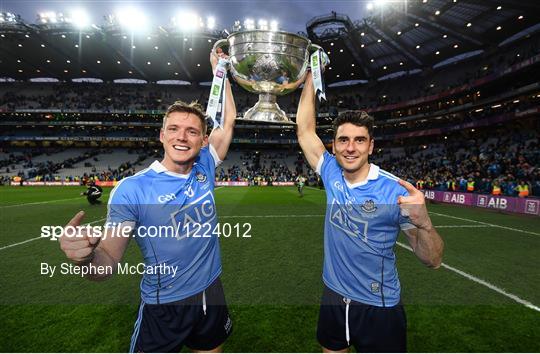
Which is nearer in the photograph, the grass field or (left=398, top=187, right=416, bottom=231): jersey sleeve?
(left=398, top=187, right=416, bottom=231): jersey sleeve

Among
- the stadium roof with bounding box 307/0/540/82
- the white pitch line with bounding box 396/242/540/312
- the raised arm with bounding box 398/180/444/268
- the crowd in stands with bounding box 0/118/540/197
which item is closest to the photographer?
the raised arm with bounding box 398/180/444/268

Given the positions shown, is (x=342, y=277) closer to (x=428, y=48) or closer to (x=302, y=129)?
(x=302, y=129)

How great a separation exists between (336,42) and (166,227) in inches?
1437

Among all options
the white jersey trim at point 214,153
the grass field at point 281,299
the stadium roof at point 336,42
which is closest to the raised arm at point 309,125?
the white jersey trim at point 214,153

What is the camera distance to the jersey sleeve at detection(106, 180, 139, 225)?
1828 millimetres

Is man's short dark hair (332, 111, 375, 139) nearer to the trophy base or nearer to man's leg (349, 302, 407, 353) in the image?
the trophy base

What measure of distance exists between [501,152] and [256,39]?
32369 mm

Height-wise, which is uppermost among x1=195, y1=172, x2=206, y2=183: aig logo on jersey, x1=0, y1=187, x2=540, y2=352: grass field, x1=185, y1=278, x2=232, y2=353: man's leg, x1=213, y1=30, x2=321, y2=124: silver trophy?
x1=213, y1=30, x2=321, y2=124: silver trophy

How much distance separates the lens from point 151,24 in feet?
→ 105

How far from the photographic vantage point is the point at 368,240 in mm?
2025

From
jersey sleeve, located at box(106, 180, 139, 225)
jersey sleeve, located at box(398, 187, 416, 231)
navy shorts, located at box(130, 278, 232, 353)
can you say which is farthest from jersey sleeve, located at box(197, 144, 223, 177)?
jersey sleeve, located at box(398, 187, 416, 231)

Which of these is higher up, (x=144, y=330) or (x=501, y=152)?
(x=501, y=152)

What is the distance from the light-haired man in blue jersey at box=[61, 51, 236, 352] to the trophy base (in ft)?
1.20

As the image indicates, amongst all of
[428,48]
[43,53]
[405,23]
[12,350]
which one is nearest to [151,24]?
[43,53]
